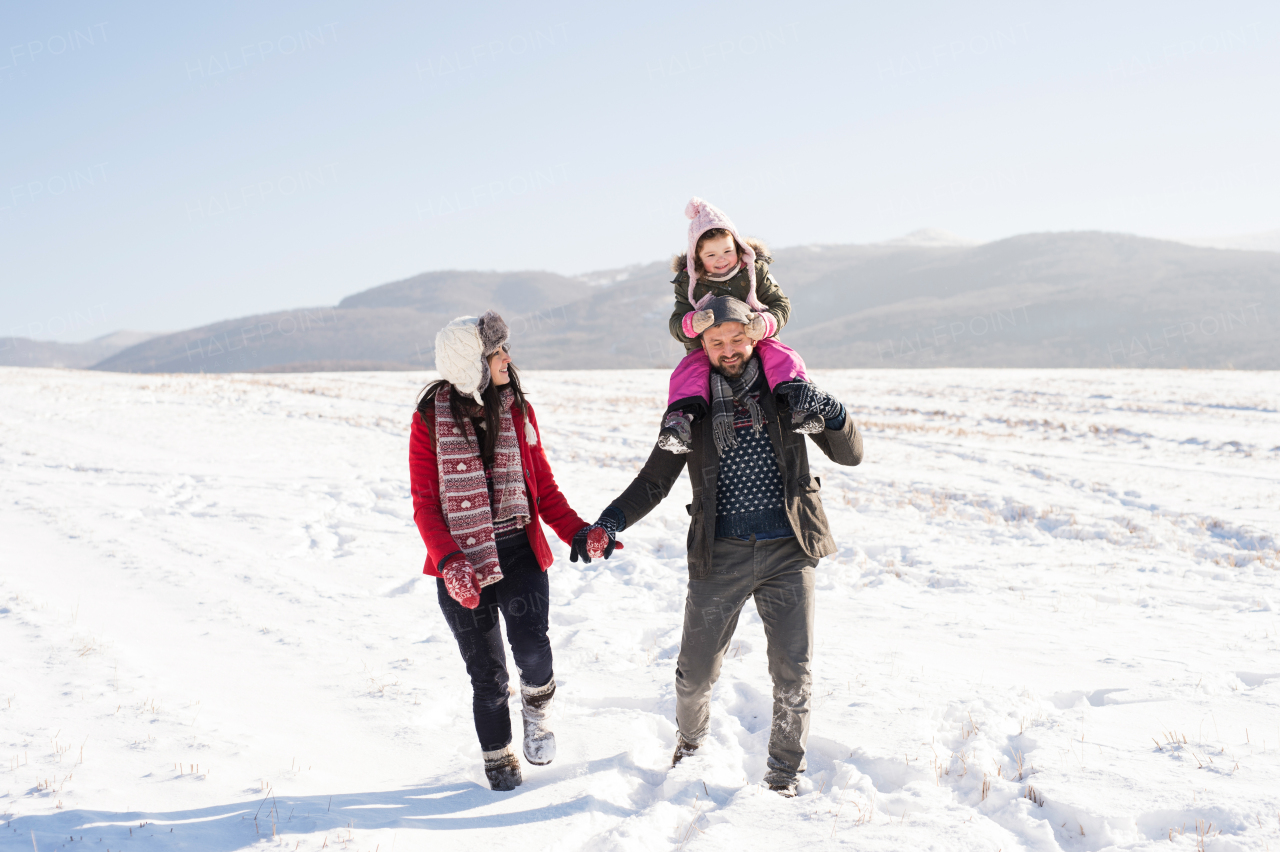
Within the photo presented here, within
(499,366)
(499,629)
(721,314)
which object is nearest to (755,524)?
(721,314)

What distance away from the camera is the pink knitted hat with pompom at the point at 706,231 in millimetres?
3361

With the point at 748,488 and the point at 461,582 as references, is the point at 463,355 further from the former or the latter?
the point at 748,488

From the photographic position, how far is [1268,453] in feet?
46.3

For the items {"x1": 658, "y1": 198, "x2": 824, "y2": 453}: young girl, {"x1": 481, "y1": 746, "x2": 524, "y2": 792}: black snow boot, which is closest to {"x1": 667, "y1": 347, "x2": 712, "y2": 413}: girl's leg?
{"x1": 658, "y1": 198, "x2": 824, "y2": 453}: young girl

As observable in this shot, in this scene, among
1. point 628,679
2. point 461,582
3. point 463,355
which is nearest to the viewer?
point 461,582

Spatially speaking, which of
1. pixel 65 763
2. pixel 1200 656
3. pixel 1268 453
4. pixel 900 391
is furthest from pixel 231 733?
pixel 900 391

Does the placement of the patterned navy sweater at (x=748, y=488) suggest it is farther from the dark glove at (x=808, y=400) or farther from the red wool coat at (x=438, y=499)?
the red wool coat at (x=438, y=499)

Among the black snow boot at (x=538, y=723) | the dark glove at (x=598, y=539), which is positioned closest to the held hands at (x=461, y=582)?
the dark glove at (x=598, y=539)

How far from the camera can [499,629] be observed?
3248mm

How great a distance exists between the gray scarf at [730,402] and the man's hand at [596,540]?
620 millimetres

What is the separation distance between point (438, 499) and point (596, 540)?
77cm

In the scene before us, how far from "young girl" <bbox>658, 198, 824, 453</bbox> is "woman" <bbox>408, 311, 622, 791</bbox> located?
2.26 feet

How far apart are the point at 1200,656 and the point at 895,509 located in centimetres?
552

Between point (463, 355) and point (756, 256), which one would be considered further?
point (756, 256)
